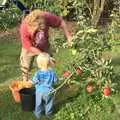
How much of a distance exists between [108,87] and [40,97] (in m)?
0.99

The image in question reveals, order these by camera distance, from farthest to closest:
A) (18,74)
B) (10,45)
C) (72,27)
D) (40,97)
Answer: (72,27), (10,45), (18,74), (40,97)

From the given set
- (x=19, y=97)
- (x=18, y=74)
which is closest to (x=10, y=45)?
(x=18, y=74)

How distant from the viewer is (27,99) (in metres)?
7.02

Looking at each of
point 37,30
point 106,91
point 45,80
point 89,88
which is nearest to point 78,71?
point 89,88

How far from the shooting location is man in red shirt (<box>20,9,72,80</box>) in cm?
711

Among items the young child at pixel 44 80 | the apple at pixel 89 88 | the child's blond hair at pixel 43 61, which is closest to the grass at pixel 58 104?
the apple at pixel 89 88

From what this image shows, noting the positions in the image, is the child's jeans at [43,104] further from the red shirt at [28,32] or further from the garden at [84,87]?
the red shirt at [28,32]

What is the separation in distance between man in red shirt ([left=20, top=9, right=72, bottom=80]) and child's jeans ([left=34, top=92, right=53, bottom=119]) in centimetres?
66

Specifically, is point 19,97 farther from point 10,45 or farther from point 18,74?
point 10,45

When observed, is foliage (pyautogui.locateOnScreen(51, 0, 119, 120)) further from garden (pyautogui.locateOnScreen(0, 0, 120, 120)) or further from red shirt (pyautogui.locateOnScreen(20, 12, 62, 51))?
red shirt (pyautogui.locateOnScreen(20, 12, 62, 51))

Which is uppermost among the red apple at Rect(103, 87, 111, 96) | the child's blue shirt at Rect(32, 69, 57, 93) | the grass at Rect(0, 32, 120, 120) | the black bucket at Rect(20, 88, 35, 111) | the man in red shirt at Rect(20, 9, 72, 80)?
the man in red shirt at Rect(20, 9, 72, 80)

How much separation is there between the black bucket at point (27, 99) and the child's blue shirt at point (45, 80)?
0.28 m

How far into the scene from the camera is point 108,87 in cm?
704

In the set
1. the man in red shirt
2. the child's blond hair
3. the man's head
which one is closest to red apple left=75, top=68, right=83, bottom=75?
the man in red shirt
